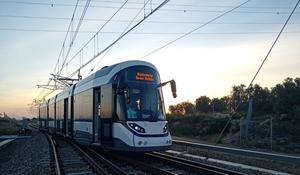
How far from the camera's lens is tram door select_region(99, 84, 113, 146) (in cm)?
1316

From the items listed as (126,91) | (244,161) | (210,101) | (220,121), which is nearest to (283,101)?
(220,121)

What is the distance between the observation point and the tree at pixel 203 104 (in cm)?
9094

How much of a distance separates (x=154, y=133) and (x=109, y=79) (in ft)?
9.55

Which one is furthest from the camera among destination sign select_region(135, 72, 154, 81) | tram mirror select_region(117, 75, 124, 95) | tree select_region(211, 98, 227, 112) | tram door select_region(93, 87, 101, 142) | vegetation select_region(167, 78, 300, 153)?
tree select_region(211, 98, 227, 112)

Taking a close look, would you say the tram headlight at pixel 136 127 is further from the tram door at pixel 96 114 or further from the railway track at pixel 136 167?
the tram door at pixel 96 114

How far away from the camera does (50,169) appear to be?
40.1 ft

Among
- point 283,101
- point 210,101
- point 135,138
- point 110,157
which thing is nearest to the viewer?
point 135,138

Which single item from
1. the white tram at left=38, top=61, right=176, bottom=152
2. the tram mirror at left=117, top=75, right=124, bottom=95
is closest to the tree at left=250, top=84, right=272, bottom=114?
the white tram at left=38, top=61, right=176, bottom=152

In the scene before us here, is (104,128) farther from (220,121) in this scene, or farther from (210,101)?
(210,101)

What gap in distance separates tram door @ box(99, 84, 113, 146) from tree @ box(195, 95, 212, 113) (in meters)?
77.6

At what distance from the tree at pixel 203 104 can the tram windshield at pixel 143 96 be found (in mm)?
77664

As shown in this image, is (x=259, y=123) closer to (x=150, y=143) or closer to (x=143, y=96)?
(x=143, y=96)

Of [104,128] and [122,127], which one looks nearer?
[122,127]

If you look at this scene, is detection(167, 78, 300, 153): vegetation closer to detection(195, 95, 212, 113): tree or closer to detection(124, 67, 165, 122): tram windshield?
detection(124, 67, 165, 122): tram windshield
